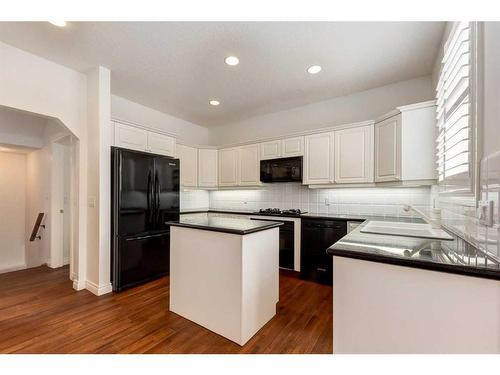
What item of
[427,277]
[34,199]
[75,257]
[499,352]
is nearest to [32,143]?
[34,199]

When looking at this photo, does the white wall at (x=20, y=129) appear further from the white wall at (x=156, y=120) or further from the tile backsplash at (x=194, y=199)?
the tile backsplash at (x=194, y=199)

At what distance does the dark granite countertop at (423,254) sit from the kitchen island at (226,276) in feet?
2.80

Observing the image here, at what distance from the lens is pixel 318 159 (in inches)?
143

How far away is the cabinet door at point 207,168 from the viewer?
473 cm

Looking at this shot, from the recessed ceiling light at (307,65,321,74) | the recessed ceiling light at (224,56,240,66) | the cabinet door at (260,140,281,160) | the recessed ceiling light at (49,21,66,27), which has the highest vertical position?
the recessed ceiling light at (49,21,66,27)

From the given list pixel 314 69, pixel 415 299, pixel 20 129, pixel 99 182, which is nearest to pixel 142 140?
pixel 99 182

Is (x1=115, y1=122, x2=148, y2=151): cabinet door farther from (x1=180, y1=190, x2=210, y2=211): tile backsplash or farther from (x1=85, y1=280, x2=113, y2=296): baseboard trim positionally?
(x1=85, y1=280, x2=113, y2=296): baseboard trim

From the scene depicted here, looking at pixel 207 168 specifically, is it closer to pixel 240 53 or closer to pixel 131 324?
pixel 240 53

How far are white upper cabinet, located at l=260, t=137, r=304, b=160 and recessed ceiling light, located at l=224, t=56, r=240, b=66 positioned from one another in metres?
1.61

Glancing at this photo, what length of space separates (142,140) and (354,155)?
10.6ft


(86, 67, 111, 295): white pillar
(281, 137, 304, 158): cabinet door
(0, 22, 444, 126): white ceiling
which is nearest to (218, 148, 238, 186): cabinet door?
(281, 137, 304, 158): cabinet door

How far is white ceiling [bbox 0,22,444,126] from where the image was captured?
2.17m

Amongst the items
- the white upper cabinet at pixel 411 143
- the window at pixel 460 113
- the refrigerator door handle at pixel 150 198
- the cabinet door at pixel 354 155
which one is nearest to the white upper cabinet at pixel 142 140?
the refrigerator door handle at pixel 150 198
